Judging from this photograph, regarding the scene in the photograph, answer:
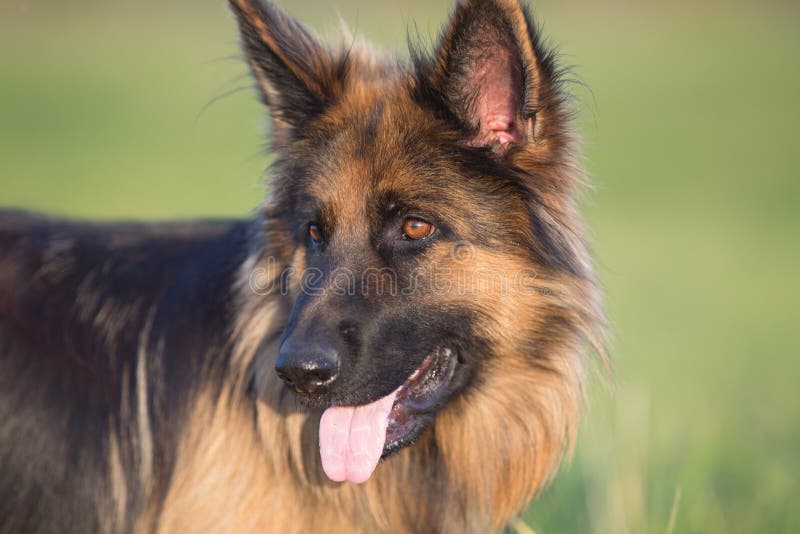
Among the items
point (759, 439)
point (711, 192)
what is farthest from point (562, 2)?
point (759, 439)

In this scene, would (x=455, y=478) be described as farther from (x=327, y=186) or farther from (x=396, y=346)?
(x=327, y=186)

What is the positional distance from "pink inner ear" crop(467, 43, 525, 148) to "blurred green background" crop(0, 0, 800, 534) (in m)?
0.26

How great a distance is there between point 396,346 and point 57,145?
78.0 ft

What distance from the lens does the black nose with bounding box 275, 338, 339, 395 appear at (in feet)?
10.2

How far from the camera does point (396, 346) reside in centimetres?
332

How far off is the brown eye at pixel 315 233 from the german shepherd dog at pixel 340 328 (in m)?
0.02

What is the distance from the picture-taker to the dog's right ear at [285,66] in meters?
3.60

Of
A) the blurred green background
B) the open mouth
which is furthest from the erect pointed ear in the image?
the open mouth

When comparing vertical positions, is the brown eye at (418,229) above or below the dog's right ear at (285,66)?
below

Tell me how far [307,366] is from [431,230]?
795 millimetres

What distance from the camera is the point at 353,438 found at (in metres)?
3.37

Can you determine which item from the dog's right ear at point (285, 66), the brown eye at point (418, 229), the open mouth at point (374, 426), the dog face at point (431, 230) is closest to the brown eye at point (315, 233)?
the dog face at point (431, 230)

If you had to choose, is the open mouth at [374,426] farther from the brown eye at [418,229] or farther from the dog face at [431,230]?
the brown eye at [418,229]

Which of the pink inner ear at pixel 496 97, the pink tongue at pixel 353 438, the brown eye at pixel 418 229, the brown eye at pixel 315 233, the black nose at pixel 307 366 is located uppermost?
the pink inner ear at pixel 496 97
